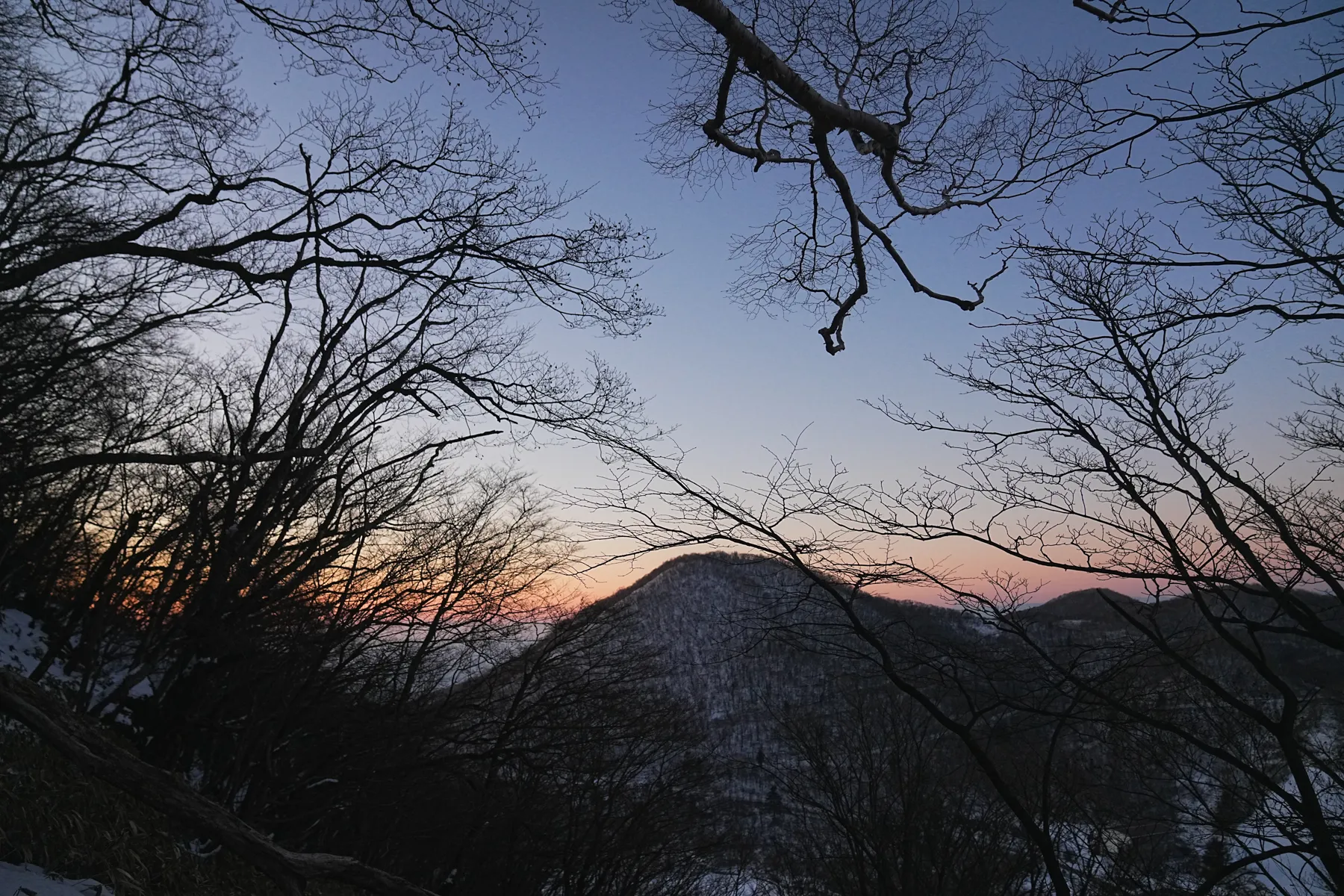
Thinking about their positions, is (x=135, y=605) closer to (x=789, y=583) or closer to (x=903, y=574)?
(x=789, y=583)

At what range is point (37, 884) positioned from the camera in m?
3.14

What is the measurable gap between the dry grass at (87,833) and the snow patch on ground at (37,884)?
0.10 metres

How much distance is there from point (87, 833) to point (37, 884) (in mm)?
930

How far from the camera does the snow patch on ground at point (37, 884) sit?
302cm

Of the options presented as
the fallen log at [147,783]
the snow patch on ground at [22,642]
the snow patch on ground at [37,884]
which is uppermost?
the fallen log at [147,783]

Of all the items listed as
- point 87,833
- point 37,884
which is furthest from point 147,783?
point 87,833

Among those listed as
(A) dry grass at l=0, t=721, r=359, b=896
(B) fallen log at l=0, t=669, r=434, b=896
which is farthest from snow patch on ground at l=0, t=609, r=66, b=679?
(B) fallen log at l=0, t=669, r=434, b=896

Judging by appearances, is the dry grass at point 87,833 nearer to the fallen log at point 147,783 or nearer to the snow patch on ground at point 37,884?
the snow patch on ground at point 37,884

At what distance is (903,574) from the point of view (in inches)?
192

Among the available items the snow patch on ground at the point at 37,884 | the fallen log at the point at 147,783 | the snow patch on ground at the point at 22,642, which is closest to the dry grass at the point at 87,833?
the snow patch on ground at the point at 37,884

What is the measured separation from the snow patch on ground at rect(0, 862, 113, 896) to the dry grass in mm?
99

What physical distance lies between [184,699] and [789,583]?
691cm

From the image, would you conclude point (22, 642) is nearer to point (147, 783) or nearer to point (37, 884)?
point (37, 884)

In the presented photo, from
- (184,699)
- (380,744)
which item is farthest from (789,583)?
(380,744)
